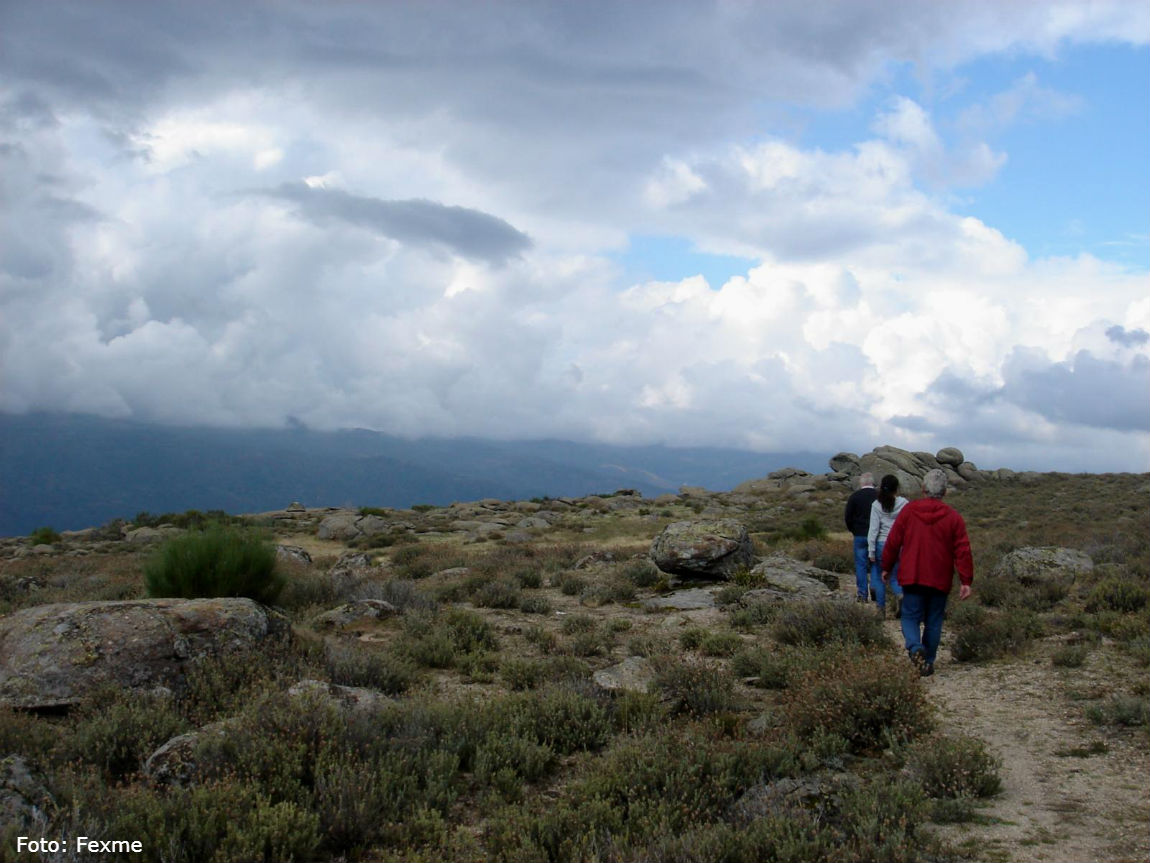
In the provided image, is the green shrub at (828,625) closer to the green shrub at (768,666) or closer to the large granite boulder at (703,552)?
the green shrub at (768,666)

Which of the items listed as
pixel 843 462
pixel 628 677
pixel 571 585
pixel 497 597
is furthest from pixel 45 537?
pixel 843 462

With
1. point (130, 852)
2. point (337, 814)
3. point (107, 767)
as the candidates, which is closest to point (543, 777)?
point (337, 814)

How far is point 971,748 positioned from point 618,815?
3.07 meters

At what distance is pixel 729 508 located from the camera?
43875 millimetres

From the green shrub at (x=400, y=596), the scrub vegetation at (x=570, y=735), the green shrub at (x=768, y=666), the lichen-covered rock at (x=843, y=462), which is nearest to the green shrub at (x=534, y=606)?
the scrub vegetation at (x=570, y=735)

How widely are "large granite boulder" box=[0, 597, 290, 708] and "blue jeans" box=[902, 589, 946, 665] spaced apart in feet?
26.1

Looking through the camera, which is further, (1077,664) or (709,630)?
(709,630)

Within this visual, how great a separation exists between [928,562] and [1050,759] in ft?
8.55

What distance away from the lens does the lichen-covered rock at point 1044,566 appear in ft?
44.2

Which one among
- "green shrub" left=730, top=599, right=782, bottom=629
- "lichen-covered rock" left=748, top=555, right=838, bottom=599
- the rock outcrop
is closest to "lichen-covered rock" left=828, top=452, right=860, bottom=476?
the rock outcrop

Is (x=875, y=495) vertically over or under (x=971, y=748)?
over

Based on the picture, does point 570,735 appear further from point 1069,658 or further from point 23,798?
point 1069,658

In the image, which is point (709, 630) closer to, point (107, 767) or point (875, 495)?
point (875, 495)

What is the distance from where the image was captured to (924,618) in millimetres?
8633
